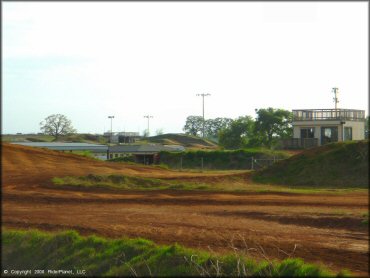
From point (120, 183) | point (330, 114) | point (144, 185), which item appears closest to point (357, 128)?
point (330, 114)

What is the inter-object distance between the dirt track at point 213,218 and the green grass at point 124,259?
124 centimetres

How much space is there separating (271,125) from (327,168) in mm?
39371

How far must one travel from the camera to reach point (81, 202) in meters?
20.5

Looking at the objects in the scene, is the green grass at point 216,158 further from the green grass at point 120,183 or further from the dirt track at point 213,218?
the dirt track at point 213,218

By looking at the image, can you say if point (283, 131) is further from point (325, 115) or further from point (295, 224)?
point (295, 224)

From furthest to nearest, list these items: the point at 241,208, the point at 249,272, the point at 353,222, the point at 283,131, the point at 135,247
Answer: the point at 283,131
the point at 241,208
the point at 353,222
the point at 135,247
the point at 249,272

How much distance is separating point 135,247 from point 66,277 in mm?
1818

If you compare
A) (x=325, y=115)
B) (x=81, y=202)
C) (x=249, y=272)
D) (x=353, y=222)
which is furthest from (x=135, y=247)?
(x=325, y=115)

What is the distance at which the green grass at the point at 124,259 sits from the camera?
27.9 feet

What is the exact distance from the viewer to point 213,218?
54.2ft

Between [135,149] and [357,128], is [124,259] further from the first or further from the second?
[135,149]

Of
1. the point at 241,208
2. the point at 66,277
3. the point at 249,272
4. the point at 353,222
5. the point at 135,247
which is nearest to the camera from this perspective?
the point at 249,272

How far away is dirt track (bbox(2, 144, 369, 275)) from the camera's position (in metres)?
11.7

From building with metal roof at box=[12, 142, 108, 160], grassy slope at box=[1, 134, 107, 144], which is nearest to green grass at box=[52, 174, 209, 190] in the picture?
building with metal roof at box=[12, 142, 108, 160]
